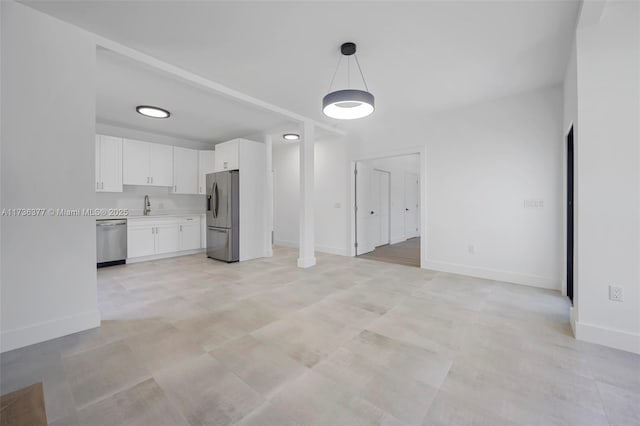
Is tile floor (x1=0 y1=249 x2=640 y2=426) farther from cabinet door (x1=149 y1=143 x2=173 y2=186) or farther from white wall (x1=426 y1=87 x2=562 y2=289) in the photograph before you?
cabinet door (x1=149 y1=143 x2=173 y2=186)

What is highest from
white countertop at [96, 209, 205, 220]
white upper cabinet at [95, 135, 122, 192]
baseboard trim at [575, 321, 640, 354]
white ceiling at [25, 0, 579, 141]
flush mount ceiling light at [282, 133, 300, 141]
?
flush mount ceiling light at [282, 133, 300, 141]

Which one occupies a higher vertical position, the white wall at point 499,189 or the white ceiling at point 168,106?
the white ceiling at point 168,106

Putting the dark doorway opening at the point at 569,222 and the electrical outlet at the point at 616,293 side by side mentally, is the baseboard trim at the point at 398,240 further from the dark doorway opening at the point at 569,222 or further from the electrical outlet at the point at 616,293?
the electrical outlet at the point at 616,293

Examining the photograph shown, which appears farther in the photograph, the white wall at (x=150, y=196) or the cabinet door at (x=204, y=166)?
the cabinet door at (x=204, y=166)

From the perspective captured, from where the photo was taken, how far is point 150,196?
19.0 ft

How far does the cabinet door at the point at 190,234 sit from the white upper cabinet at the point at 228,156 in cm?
131

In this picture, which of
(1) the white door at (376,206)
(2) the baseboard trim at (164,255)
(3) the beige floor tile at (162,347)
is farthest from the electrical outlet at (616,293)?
(2) the baseboard trim at (164,255)

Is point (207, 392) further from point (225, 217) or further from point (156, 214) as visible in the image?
point (156, 214)

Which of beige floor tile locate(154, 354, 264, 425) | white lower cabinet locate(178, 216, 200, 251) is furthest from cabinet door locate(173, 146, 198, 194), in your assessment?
beige floor tile locate(154, 354, 264, 425)

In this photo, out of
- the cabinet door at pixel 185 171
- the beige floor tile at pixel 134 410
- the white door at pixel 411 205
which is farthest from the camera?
the white door at pixel 411 205

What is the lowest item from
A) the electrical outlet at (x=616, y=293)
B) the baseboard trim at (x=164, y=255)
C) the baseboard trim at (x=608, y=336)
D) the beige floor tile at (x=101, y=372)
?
the beige floor tile at (x=101, y=372)

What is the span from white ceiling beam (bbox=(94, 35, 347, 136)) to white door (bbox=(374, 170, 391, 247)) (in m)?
2.93

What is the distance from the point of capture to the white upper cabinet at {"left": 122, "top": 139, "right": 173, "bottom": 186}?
201 inches

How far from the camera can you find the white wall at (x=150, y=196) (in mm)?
5227
